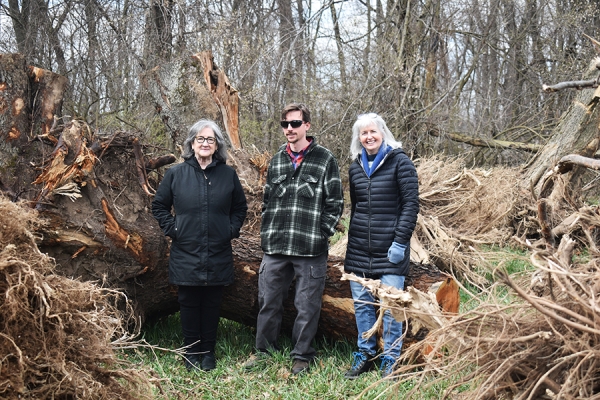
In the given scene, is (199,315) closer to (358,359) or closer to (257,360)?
(257,360)

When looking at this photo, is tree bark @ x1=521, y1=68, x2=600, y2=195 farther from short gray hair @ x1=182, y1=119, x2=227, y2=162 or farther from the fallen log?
short gray hair @ x1=182, y1=119, x2=227, y2=162

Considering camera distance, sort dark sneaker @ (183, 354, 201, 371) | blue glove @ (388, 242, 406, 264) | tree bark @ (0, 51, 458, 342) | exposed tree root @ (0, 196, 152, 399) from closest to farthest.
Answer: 1. exposed tree root @ (0, 196, 152, 399)
2. blue glove @ (388, 242, 406, 264)
3. tree bark @ (0, 51, 458, 342)
4. dark sneaker @ (183, 354, 201, 371)

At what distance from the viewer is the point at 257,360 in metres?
4.55

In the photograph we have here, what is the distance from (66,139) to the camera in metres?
4.49

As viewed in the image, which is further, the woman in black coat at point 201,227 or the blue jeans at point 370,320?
the woman in black coat at point 201,227

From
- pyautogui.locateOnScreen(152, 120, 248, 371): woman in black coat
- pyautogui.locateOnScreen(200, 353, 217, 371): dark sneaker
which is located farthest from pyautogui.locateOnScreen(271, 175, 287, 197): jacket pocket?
pyautogui.locateOnScreen(200, 353, 217, 371): dark sneaker

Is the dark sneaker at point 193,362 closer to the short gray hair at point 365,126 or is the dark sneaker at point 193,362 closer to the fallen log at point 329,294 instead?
the fallen log at point 329,294

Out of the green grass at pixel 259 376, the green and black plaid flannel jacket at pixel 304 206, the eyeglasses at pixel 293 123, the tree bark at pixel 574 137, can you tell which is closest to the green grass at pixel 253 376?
the green grass at pixel 259 376

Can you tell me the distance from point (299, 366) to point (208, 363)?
744 millimetres

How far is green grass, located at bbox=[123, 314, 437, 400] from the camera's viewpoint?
3979 mm

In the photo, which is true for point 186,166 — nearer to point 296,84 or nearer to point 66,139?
point 66,139

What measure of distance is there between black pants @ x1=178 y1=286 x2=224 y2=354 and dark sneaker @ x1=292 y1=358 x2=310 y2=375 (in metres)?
0.72

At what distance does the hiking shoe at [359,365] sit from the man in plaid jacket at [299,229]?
367 millimetres

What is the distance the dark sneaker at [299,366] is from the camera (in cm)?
436
